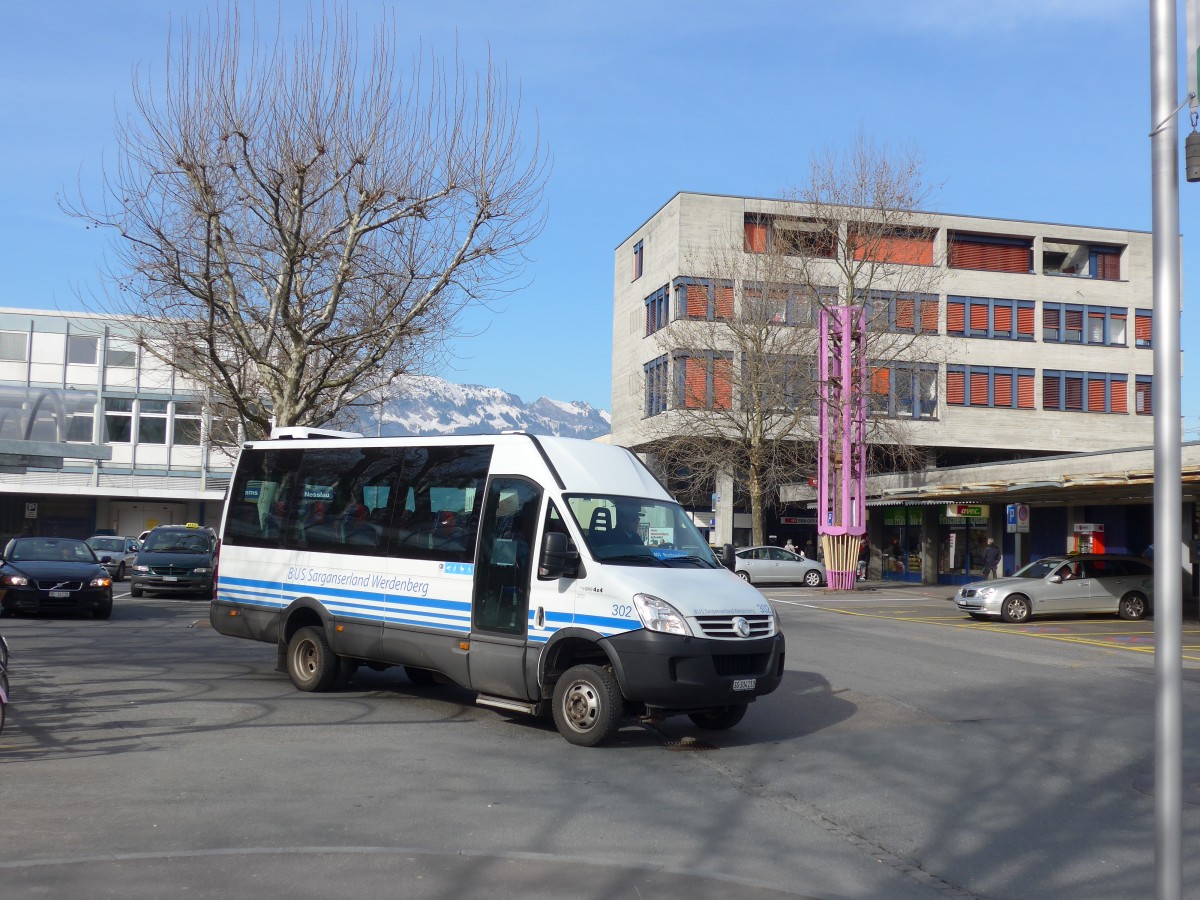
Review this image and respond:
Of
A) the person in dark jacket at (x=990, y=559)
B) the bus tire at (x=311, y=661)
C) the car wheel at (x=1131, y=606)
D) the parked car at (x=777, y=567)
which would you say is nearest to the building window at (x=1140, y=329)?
the person in dark jacket at (x=990, y=559)

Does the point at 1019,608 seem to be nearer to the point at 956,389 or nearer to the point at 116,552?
the point at 116,552

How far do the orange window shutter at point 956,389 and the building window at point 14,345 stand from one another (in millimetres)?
46026

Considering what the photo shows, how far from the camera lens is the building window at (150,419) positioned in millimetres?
65562

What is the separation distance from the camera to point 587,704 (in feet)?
32.8

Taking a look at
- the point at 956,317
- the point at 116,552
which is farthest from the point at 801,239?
the point at 116,552

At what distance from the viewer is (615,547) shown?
34.6 ft


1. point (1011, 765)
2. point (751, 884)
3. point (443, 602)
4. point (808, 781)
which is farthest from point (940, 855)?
point (443, 602)

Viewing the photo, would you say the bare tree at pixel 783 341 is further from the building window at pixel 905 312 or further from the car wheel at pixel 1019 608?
the car wheel at pixel 1019 608

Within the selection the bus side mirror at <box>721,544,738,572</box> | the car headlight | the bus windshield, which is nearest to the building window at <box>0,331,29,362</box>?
the bus side mirror at <box>721,544,738,572</box>

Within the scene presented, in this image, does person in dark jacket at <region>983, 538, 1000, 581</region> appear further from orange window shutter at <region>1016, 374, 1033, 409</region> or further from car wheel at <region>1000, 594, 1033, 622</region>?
orange window shutter at <region>1016, 374, 1033, 409</region>

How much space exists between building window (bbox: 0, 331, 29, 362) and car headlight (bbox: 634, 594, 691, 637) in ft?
201

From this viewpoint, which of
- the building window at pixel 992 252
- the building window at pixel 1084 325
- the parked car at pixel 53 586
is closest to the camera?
the parked car at pixel 53 586

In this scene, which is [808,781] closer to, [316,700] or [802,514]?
[316,700]

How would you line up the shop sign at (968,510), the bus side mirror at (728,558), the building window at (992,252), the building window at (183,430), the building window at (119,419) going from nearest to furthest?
the bus side mirror at (728,558), the shop sign at (968,510), the building window at (992,252), the building window at (183,430), the building window at (119,419)
